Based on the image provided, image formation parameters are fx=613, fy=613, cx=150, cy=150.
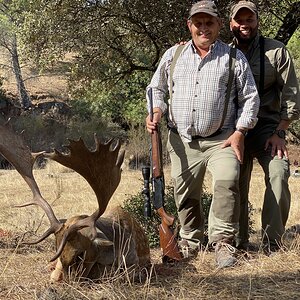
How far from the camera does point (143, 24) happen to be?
31.3 feet

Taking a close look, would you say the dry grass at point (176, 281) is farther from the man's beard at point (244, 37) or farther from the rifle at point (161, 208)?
the man's beard at point (244, 37)

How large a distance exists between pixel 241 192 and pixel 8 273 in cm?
250

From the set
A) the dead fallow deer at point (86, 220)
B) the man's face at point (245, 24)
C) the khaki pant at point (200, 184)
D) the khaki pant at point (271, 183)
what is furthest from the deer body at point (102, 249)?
the man's face at point (245, 24)

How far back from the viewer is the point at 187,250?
239 inches

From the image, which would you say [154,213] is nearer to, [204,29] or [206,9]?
[204,29]

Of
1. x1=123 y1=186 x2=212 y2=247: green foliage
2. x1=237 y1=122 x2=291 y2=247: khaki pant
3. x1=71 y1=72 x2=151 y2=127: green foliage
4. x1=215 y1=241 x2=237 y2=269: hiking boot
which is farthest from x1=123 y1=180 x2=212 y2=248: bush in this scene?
x1=71 y1=72 x2=151 y2=127: green foliage

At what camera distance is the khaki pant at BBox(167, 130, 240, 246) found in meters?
5.57

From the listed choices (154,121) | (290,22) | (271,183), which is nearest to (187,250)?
(271,183)

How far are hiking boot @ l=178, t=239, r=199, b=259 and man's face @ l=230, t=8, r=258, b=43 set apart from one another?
6.97 ft

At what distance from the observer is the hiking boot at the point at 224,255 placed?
5.38 m

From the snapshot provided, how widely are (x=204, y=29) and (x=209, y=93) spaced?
61 centimetres

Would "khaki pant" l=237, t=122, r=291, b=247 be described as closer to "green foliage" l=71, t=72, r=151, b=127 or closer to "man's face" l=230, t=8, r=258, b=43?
"man's face" l=230, t=8, r=258, b=43

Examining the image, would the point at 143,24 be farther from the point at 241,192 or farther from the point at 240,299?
the point at 240,299

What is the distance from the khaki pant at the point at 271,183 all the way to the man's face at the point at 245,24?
885 millimetres
